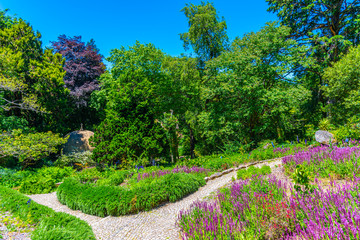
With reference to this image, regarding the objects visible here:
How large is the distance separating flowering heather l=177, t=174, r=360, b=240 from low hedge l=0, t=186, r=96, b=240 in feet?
6.29

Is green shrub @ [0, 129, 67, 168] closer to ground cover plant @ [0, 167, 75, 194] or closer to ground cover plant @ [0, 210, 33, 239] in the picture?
ground cover plant @ [0, 167, 75, 194]

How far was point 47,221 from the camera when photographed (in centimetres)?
371

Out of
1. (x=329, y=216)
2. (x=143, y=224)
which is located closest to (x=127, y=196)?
(x=143, y=224)

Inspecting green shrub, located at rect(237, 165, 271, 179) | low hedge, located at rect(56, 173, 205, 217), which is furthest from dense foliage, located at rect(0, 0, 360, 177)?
low hedge, located at rect(56, 173, 205, 217)

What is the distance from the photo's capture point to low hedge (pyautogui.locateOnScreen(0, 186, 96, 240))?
9.91ft

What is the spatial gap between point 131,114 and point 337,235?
9050mm

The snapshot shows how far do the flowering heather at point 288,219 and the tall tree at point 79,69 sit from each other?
15.1 meters

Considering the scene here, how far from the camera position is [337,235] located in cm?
180

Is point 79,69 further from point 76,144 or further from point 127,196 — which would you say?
point 127,196

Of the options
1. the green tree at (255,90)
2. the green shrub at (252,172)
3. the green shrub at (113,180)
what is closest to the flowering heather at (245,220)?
the green shrub at (252,172)

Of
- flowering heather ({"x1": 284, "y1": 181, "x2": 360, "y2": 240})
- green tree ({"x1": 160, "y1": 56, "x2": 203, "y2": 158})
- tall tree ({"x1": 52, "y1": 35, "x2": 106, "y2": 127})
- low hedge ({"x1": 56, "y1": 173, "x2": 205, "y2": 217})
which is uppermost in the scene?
tall tree ({"x1": 52, "y1": 35, "x2": 106, "y2": 127})

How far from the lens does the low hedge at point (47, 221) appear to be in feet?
9.91

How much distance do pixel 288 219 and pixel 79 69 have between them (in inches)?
680

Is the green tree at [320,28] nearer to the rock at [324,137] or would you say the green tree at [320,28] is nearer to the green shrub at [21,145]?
the rock at [324,137]
